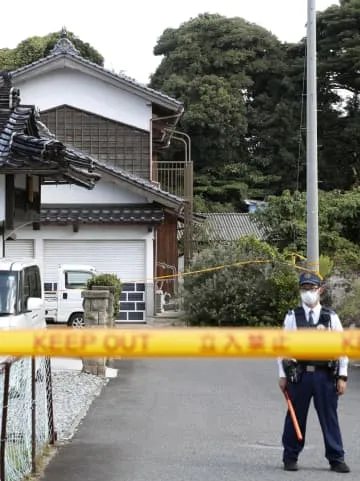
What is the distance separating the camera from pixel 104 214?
960 inches

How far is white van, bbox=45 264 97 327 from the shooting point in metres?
20.9

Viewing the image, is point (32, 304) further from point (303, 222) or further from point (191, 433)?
point (303, 222)

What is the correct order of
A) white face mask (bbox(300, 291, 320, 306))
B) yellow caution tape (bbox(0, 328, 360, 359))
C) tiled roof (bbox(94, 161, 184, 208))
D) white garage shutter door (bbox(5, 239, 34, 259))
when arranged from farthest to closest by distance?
white garage shutter door (bbox(5, 239, 34, 259)), tiled roof (bbox(94, 161, 184, 208)), white face mask (bbox(300, 291, 320, 306)), yellow caution tape (bbox(0, 328, 360, 359))

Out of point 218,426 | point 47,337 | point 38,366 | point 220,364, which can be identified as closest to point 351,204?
point 220,364

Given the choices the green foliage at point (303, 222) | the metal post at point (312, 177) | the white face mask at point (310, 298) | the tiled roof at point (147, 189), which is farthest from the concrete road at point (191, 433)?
the green foliage at point (303, 222)

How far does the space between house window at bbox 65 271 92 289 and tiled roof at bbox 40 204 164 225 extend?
3.11 metres

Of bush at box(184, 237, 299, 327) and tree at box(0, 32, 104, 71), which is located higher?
tree at box(0, 32, 104, 71)

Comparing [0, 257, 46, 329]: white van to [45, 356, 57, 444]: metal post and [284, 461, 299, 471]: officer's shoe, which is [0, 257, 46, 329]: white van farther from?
[284, 461, 299, 471]: officer's shoe

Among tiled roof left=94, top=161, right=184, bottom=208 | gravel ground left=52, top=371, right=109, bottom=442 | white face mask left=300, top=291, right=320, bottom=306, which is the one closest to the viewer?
white face mask left=300, top=291, right=320, bottom=306

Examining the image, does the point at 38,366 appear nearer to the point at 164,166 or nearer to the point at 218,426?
the point at 218,426

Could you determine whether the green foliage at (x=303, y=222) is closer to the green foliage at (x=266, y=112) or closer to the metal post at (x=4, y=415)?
the green foliage at (x=266, y=112)

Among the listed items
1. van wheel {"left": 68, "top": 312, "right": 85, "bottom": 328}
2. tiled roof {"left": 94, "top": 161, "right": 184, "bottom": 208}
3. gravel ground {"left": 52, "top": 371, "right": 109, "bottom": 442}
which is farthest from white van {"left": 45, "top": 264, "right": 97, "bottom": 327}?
gravel ground {"left": 52, "top": 371, "right": 109, "bottom": 442}

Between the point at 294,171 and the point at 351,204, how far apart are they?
15324 millimetres

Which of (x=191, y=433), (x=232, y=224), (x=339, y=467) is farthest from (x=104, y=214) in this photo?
(x=232, y=224)
